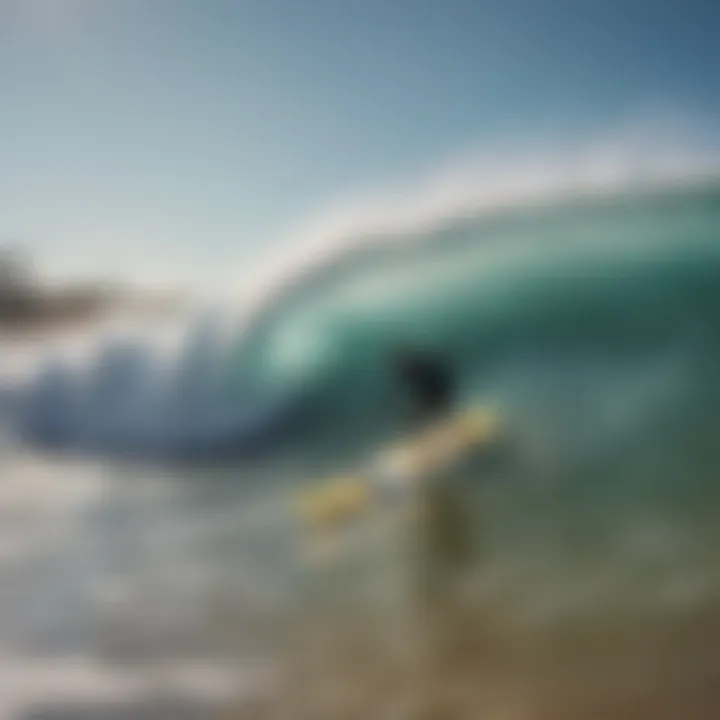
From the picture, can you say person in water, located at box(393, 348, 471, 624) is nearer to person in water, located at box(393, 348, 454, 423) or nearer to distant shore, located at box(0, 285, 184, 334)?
person in water, located at box(393, 348, 454, 423)

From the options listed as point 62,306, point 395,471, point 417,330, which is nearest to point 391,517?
point 395,471

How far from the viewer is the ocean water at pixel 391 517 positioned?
105 cm

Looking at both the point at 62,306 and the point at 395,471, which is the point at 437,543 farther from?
the point at 62,306

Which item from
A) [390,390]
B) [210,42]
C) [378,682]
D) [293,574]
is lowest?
[378,682]

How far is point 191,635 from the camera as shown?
3.46 feet

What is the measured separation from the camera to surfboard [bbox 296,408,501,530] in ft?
3.51

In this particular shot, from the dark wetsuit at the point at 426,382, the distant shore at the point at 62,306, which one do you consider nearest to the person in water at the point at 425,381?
the dark wetsuit at the point at 426,382

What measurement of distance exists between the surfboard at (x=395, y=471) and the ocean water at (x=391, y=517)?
0.06 feet

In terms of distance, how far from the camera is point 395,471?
1.08 m

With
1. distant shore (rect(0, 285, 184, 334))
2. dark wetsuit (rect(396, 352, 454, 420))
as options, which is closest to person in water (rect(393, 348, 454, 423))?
dark wetsuit (rect(396, 352, 454, 420))

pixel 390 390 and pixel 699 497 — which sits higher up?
pixel 390 390

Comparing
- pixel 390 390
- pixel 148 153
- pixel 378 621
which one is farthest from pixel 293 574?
pixel 148 153

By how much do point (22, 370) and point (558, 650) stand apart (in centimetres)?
61

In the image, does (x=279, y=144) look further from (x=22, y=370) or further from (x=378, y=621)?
(x=378, y=621)
